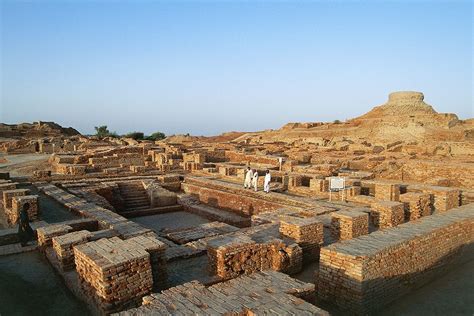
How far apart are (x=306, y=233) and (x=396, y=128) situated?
1132 inches

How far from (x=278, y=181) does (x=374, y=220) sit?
6.38m

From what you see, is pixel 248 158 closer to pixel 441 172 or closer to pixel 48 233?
pixel 441 172

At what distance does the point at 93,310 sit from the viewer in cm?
429

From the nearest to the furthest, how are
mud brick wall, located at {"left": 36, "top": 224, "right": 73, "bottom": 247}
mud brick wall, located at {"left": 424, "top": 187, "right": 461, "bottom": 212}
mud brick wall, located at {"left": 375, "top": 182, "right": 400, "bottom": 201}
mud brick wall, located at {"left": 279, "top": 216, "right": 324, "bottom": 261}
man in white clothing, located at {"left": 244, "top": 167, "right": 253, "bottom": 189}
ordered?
mud brick wall, located at {"left": 279, "top": 216, "right": 324, "bottom": 261} → mud brick wall, located at {"left": 36, "top": 224, "right": 73, "bottom": 247} → mud brick wall, located at {"left": 424, "top": 187, "right": 461, "bottom": 212} → mud brick wall, located at {"left": 375, "top": 182, "right": 400, "bottom": 201} → man in white clothing, located at {"left": 244, "top": 167, "right": 253, "bottom": 189}

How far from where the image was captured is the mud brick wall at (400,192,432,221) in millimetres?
8172

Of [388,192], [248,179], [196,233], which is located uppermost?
A: [248,179]

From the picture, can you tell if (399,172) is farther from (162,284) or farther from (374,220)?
(162,284)

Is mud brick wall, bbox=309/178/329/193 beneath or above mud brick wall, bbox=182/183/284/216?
above

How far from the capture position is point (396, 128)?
31.4 metres

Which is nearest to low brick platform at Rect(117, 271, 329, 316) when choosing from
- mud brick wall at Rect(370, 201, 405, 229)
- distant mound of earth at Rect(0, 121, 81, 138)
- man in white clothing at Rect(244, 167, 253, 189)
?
mud brick wall at Rect(370, 201, 405, 229)

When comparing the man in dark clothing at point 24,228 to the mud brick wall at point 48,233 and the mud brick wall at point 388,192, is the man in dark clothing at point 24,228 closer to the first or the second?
the mud brick wall at point 48,233

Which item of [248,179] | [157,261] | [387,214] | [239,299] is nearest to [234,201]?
[248,179]

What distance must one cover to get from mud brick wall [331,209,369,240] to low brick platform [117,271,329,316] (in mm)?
2951

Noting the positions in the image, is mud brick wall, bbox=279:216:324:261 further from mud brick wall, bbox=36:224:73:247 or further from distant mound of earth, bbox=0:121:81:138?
distant mound of earth, bbox=0:121:81:138
